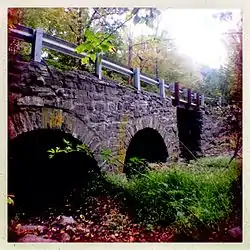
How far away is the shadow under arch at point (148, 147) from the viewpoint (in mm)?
2768

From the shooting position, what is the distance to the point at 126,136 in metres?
2.82

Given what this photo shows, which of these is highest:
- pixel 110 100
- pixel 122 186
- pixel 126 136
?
pixel 110 100

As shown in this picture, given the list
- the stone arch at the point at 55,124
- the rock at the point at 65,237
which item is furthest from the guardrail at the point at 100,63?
the rock at the point at 65,237

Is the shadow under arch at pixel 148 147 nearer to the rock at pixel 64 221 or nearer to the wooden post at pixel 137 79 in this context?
the wooden post at pixel 137 79

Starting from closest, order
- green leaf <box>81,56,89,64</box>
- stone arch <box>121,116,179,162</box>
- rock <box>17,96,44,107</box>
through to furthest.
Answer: rock <box>17,96,44,107</box>, green leaf <box>81,56,89,64</box>, stone arch <box>121,116,179,162</box>

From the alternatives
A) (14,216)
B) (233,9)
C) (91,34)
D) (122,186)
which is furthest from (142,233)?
(233,9)

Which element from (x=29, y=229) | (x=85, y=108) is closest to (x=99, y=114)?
(x=85, y=108)

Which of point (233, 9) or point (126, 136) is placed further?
point (126, 136)

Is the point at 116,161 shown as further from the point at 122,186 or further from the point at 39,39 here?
the point at 39,39

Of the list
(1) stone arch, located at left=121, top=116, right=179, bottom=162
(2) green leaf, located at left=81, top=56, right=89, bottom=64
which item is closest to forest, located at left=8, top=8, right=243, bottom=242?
(2) green leaf, located at left=81, top=56, right=89, bottom=64

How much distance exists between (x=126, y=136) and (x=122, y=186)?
273 mm

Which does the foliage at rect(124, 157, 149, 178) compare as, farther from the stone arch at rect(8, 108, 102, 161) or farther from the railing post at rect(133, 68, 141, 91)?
the railing post at rect(133, 68, 141, 91)

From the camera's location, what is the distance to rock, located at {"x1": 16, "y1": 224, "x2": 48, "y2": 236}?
261cm

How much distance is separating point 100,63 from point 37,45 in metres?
0.34
